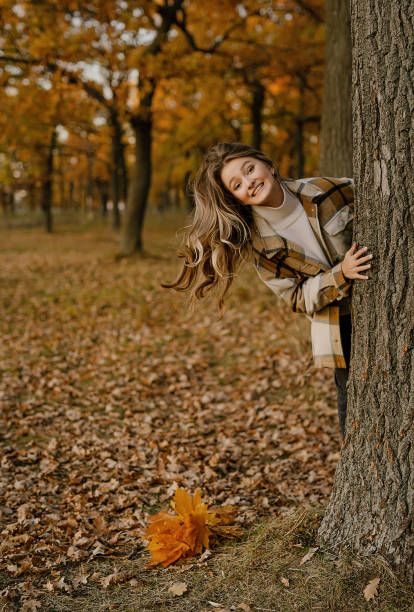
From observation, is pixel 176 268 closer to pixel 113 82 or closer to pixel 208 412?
pixel 113 82

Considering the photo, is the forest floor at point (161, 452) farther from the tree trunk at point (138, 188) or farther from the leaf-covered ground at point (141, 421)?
the tree trunk at point (138, 188)

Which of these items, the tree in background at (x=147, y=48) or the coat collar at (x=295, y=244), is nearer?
the coat collar at (x=295, y=244)

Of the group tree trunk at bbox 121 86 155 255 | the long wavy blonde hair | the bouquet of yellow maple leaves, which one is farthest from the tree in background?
the bouquet of yellow maple leaves

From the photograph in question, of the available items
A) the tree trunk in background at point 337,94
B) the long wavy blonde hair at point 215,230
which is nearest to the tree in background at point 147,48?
the tree trunk in background at point 337,94

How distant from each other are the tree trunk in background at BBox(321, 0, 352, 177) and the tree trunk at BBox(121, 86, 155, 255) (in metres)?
8.61

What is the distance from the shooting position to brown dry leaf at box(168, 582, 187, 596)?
2.94 metres

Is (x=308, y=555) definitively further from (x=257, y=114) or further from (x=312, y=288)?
(x=257, y=114)

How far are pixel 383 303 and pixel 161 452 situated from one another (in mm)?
2819

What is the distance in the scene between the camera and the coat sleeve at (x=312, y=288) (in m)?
3.00

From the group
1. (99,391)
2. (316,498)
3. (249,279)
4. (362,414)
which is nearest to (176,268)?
(249,279)

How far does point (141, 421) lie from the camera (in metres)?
5.59

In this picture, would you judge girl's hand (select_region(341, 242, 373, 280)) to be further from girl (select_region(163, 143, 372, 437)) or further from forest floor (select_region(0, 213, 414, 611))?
forest floor (select_region(0, 213, 414, 611))

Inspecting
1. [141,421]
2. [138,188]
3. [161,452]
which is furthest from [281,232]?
[138,188]

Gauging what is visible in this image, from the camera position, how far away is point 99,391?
21.1 ft
